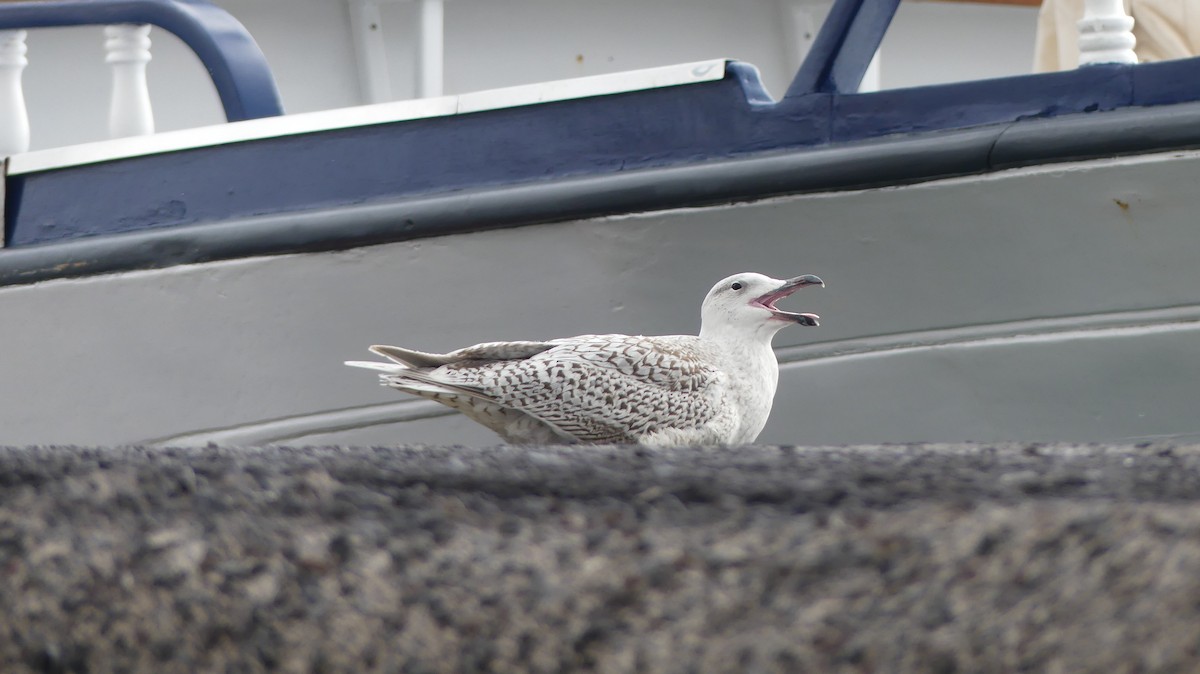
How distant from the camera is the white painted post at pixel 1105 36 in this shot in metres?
2.39

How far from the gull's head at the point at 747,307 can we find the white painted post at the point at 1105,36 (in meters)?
0.74

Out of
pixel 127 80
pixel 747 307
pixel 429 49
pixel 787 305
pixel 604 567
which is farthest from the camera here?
pixel 429 49

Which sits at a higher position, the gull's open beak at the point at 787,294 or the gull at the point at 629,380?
the gull's open beak at the point at 787,294

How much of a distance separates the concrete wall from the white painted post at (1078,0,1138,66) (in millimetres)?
2314

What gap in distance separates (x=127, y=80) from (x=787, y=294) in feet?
5.57

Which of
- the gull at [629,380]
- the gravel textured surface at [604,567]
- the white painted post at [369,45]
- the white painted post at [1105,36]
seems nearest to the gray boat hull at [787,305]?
the white painted post at [1105,36]

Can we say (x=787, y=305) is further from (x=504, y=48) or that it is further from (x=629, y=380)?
(x=504, y=48)

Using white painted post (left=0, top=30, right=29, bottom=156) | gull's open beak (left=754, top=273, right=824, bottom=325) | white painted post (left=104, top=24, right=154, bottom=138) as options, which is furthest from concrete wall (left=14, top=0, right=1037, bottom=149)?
gull's open beak (left=754, top=273, right=824, bottom=325)

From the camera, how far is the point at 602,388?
2.06m

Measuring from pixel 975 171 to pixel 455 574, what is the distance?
2.02 metres

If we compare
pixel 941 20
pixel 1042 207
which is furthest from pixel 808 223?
pixel 941 20

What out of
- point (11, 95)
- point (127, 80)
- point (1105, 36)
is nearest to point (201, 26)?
point (127, 80)

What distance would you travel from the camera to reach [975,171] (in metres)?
2.38

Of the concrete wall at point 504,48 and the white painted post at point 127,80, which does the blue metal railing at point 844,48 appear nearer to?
the white painted post at point 127,80
